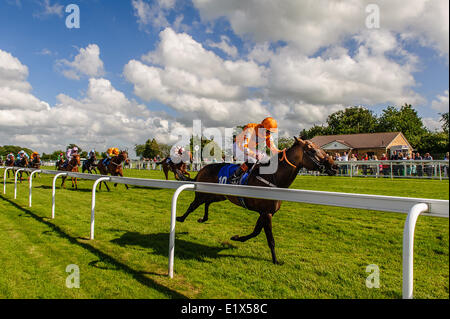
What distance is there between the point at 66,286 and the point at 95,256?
808mm

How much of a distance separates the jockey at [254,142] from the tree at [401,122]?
50.1 meters

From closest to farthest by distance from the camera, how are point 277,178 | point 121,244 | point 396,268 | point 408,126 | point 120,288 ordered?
point 120,288
point 396,268
point 277,178
point 121,244
point 408,126

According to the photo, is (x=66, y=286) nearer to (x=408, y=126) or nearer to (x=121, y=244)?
(x=121, y=244)

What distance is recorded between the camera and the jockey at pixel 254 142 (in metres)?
3.61

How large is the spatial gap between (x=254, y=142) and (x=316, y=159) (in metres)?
0.81

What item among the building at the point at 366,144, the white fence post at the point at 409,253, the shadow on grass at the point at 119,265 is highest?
the building at the point at 366,144

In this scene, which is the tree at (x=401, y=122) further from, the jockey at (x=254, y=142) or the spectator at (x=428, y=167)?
the jockey at (x=254, y=142)

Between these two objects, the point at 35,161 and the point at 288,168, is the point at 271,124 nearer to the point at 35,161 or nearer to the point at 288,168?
the point at 288,168

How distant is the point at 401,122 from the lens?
4847cm

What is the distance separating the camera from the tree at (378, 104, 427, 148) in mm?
47156

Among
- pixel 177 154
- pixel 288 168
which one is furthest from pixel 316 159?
pixel 177 154

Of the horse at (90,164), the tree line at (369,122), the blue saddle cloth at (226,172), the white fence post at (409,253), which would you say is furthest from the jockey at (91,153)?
the tree line at (369,122)
